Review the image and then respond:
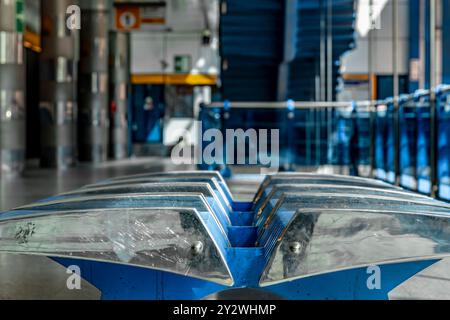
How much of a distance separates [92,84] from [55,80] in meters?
3.25

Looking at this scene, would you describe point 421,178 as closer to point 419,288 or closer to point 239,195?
point 239,195

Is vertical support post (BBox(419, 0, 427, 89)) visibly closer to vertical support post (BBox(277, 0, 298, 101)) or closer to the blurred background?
the blurred background

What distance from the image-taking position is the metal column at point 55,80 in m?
14.6

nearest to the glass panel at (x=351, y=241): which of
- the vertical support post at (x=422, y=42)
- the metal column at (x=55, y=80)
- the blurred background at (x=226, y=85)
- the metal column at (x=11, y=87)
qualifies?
the blurred background at (x=226, y=85)

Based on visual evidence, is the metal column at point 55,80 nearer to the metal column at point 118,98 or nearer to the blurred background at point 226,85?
the blurred background at point 226,85

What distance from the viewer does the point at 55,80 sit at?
579 inches

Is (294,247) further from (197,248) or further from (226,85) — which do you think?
(226,85)

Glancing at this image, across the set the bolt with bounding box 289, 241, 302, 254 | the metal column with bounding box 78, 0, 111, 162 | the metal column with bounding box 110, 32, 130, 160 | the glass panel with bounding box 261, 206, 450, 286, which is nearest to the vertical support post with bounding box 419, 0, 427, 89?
the metal column with bounding box 110, 32, 130, 160

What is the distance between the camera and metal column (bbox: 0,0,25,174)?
455 inches

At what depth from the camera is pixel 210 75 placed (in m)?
25.3

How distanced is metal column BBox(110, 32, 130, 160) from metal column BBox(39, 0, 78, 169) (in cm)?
616

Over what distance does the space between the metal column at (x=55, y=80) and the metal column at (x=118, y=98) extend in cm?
616
